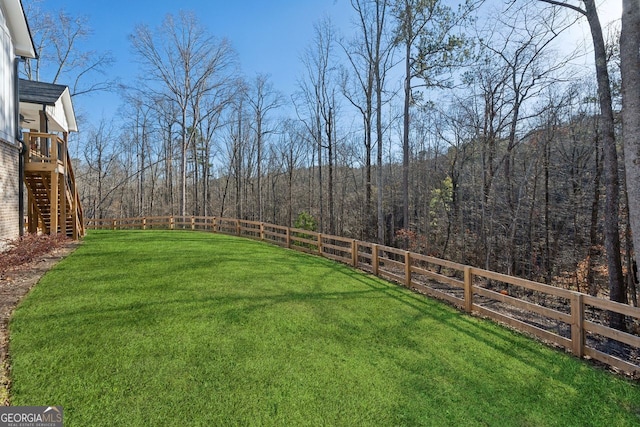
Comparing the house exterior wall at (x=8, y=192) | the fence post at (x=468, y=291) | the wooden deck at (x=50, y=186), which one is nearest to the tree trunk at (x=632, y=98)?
the fence post at (x=468, y=291)

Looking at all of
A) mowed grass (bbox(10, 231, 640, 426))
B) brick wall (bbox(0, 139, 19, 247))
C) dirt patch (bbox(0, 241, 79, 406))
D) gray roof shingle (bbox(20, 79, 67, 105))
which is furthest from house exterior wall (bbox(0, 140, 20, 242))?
mowed grass (bbox(10, 231, 640, 426))

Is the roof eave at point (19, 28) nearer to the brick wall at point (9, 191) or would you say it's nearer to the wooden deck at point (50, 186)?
the wooden deck at point (50, 186)

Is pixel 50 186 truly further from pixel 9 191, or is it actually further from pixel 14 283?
pixel 14 283

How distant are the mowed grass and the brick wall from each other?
3.56 meters

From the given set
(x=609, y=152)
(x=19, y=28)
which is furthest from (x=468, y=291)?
(x=19, y=28)

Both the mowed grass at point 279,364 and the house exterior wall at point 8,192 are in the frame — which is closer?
the mowed grass at point 279,364

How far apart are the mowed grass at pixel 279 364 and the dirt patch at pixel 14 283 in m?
0.09

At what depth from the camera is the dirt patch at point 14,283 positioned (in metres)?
2.91

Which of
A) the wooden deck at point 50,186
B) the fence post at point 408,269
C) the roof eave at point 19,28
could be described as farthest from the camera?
the wooden deck at point 50,186

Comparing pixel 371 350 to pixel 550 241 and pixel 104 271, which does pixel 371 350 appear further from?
pixel 550 241

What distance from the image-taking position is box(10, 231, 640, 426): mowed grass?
8.77 ft

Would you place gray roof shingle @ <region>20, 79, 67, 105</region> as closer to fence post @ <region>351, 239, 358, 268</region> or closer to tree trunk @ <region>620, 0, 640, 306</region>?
fence post @ <region>351, 239, 358, 268</region>

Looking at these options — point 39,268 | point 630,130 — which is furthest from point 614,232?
point 39,268

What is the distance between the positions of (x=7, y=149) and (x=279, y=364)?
9.32 metres
